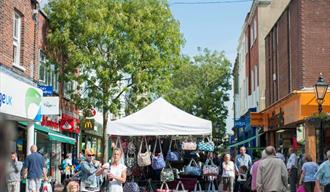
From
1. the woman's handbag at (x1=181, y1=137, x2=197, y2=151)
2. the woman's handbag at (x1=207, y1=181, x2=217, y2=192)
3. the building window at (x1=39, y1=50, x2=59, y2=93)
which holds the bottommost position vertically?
the woman's handbag at (x1=207, y1=181, x2=217, y2=192)

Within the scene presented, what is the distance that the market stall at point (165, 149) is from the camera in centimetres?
1484

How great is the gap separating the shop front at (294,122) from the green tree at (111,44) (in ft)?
20.1

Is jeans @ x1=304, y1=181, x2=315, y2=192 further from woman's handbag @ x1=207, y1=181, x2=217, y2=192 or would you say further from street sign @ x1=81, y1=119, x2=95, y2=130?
street sign @ x1=81, y1=119, x2=95, y2=130

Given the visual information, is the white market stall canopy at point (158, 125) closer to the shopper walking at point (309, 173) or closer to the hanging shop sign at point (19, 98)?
the shopper walking at point (309, 173)

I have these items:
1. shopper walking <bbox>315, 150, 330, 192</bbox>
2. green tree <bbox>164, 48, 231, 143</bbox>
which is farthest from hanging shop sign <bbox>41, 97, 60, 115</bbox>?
green tree <bbox>164, 48, 231, 143</bbox>

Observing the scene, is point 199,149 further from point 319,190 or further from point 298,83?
point 298,83

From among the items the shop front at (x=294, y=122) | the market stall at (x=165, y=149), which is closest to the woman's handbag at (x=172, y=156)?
the market stall at (x=165, y=149)

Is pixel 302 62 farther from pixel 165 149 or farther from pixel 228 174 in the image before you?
pixel 165 149

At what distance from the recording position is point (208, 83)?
5353 cm

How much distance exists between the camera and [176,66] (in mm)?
29500

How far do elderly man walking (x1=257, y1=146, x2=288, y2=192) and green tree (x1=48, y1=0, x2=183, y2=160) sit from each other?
16816mm

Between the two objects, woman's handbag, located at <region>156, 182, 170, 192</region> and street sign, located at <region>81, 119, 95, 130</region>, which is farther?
street sign, located at <region>81, 119, 95, 130</region>

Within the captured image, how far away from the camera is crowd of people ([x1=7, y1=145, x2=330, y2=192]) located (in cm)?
1045

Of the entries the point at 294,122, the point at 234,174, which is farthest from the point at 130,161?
the point at 294,122
